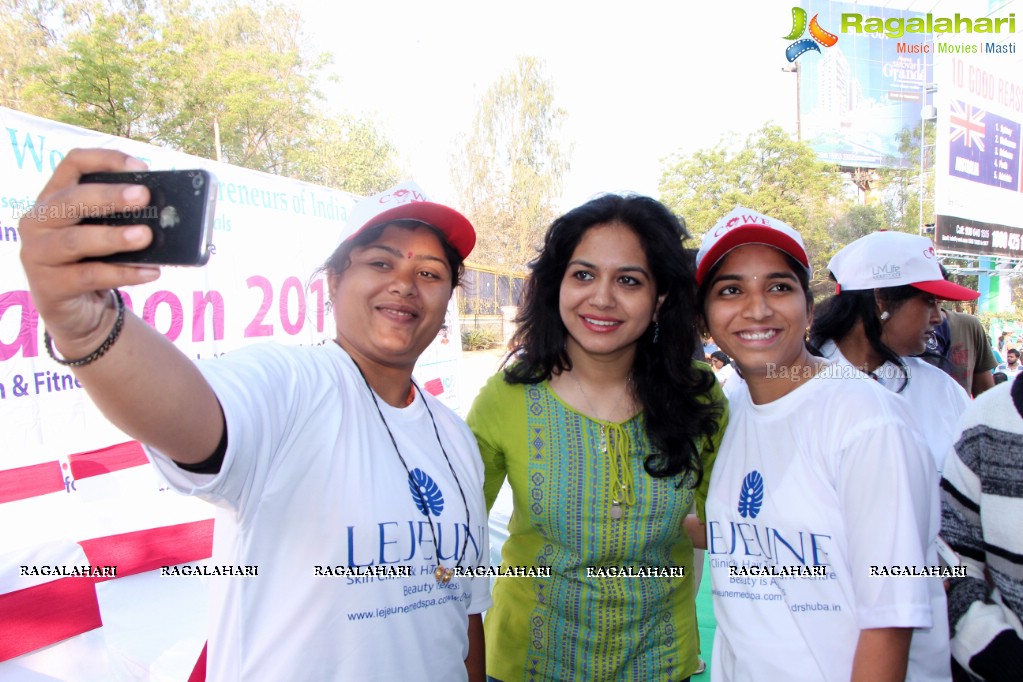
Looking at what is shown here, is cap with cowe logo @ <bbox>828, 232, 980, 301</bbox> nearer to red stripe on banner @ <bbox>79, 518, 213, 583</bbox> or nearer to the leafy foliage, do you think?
red stripe on banner @ <bbox>79, 518, 213, 583</bbox>

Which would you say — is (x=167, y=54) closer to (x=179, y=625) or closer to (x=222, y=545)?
(x=179, y=625)

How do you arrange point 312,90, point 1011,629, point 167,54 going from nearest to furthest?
1. point 1011,629
2. point 167,54
3. point 312,90

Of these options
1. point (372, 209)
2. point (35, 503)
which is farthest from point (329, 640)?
point (35, 503)

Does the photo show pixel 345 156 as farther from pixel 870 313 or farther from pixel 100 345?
pixel 100 345

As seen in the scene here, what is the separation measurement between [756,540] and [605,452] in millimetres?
467

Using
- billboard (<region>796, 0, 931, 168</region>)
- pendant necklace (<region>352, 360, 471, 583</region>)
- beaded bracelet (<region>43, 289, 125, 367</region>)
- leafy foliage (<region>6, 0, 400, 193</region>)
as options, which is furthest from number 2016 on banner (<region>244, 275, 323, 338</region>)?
billboard (<region>796, 0, 931, 168</region>)

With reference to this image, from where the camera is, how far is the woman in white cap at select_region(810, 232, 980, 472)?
2518 millimetres

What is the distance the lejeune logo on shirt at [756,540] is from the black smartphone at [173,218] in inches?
52.1

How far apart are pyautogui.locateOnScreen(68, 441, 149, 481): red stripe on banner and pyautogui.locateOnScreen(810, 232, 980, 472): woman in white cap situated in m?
3.12

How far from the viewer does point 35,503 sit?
2.30 m

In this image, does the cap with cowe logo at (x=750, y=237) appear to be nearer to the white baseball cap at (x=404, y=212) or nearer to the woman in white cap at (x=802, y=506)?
the woman in white cap at (x=802, y=506)

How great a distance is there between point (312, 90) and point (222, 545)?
17.1 m

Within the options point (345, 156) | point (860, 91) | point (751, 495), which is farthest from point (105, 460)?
point (860, 91)

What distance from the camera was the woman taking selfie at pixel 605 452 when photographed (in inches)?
65.2
